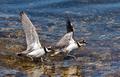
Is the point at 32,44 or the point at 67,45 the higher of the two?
the point at 32,44

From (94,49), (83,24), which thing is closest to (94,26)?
(83,24)

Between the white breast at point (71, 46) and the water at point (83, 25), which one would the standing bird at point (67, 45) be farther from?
the water at point (83, 25)

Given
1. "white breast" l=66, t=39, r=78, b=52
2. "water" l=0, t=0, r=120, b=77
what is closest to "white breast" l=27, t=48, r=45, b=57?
"white breast" l=66, t=39, r=78, b=52

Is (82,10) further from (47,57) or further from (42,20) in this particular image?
(47,57)

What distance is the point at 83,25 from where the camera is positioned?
15078 mm

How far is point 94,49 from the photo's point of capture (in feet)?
39.2

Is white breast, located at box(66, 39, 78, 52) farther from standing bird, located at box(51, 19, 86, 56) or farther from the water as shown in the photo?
the water

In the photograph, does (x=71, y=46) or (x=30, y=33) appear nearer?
(x=30, y=33)

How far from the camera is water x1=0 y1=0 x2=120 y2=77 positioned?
419 inches

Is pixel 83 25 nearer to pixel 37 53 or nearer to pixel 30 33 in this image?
pixel 30 33

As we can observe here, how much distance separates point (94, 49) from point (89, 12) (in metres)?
5.27

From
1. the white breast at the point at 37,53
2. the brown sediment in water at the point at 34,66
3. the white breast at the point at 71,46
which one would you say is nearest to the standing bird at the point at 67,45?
the white breast at the point at 71,46

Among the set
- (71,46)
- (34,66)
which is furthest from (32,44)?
(71,46)

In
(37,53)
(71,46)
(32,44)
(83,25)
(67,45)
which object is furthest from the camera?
(83,25)
